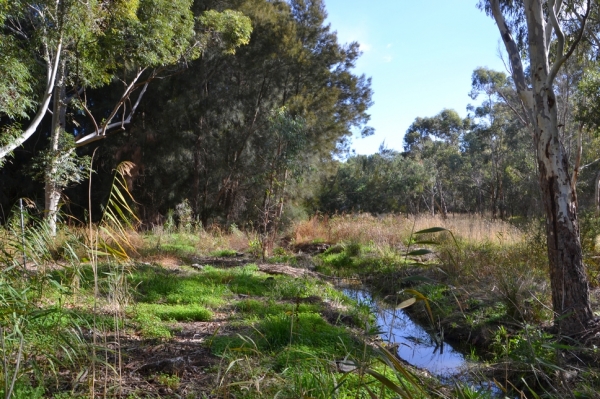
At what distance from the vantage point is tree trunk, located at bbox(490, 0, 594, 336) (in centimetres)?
523

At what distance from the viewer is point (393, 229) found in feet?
46.8

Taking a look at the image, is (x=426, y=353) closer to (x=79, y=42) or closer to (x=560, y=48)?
(x=560, y=48)

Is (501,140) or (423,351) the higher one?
(501,140)

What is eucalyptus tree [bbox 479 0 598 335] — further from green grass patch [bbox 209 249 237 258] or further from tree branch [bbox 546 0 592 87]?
green grass patch [bbox 209 249 237 258]

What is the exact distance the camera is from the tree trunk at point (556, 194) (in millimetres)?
5230

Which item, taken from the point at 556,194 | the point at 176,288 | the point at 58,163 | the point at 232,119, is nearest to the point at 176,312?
the point at 176,288

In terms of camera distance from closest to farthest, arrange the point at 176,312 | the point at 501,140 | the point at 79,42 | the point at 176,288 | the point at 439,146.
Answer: the point at 176,312 → the point at 176,288 → the point at 79,42 → the point at 501,140 → the point at 439,146

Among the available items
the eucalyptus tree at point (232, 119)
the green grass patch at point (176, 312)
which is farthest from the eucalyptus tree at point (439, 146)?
the green grass patch at point (176, 312)

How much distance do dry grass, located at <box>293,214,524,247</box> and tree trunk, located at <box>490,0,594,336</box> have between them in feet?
14.5

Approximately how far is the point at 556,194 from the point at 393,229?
8.91m

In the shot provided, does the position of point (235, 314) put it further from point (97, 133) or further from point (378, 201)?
point (378, 201)

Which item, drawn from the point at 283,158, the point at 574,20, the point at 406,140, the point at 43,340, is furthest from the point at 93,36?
the point at 406,140

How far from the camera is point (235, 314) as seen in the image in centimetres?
555

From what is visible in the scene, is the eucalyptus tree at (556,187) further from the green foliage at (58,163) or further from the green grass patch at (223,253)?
the green foliage at (58,163)
